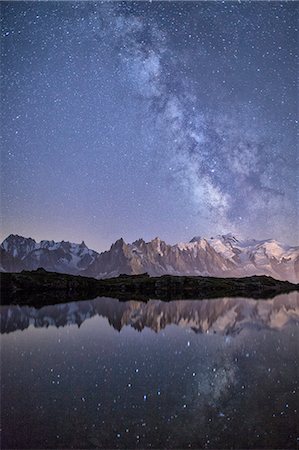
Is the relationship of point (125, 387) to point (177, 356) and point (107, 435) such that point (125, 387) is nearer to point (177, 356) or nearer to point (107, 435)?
Answer: point (107, 435)

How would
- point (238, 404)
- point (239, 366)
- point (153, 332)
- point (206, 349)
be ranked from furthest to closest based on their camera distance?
point (153, 332) < point (206, 349) < point (239, 366) < point (238, 404)

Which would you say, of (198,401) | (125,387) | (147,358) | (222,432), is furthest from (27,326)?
(222,432)

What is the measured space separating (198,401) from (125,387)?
457 centimetres

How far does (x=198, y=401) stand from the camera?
66.2ft

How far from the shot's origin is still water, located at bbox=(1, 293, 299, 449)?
15.7m

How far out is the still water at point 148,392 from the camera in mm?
15742

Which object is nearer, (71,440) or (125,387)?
(71,440)

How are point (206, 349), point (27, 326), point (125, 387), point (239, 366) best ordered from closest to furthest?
point (125, 387) < point (239, 366) < point (206, 349) < point (27, 326)

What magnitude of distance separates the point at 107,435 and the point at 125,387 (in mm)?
6419

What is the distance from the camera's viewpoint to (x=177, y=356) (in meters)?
31.3

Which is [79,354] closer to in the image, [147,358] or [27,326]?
[147,358]

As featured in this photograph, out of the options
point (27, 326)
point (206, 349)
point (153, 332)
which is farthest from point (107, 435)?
point (27, 326)

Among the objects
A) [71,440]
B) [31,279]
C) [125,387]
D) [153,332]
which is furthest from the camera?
[31,279]

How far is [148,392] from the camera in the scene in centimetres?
2161
